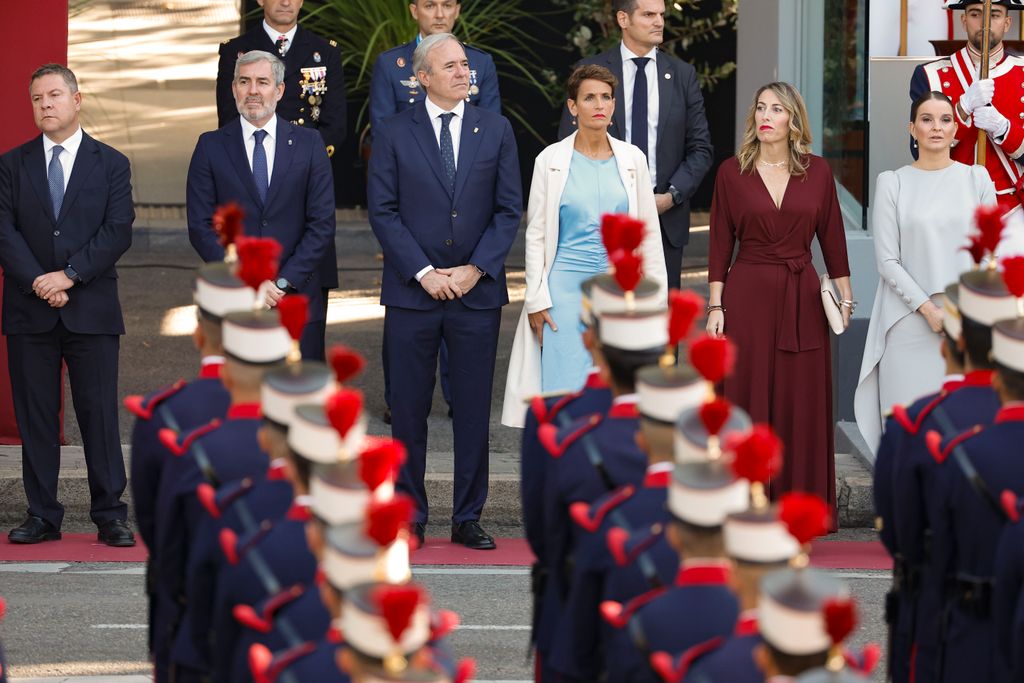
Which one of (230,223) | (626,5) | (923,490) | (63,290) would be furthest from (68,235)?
(923,490)

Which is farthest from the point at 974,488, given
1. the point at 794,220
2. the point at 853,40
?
the point at 853,40

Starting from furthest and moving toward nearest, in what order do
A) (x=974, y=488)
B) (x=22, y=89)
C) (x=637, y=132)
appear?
(x=22, y=89) → (x=637, y=132) → (x=974, y=488)

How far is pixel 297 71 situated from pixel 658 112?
69.6 inches

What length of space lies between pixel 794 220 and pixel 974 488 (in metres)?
3.50

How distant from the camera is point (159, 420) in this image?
537cm

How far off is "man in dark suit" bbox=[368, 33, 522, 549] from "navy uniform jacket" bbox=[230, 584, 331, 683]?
4.04 meters

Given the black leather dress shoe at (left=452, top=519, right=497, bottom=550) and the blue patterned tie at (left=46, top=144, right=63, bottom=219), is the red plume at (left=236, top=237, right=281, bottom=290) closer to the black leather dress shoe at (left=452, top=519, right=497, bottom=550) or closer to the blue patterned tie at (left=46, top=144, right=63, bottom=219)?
the black leather dress shoe at (left=452, top=519, right=497, bottom=550)

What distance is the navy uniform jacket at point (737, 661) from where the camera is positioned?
11.8 feet

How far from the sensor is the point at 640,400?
14.4 ft

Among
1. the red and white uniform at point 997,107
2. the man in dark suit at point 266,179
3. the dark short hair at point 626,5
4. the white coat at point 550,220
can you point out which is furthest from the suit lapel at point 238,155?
the red and white uniform at point 997,107

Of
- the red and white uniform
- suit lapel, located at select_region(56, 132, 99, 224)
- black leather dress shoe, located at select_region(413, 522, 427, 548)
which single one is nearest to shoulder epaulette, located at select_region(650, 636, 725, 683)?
black leather dress shoe, located at select_region(413, 522, 427, 548)

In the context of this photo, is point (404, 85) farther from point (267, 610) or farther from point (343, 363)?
point (267, 610)

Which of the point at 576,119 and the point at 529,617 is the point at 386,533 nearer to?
the point at 529,617

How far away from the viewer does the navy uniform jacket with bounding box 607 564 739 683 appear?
3.81m
